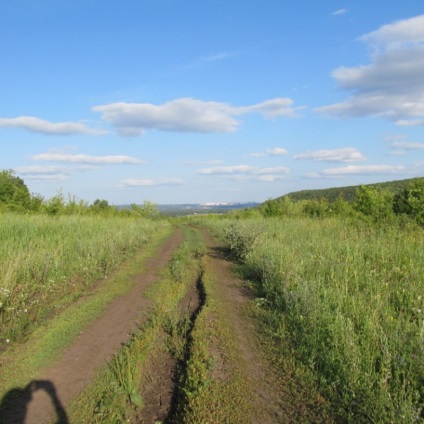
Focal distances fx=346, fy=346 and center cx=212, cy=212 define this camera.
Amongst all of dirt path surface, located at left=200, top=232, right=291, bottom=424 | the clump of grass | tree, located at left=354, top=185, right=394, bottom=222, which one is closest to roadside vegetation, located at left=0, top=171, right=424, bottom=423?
the clump of grass

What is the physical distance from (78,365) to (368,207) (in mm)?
28964

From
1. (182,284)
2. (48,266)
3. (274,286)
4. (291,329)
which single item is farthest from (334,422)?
(48,266)

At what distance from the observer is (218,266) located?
1257 centimetres

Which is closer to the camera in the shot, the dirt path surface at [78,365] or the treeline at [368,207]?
the dirt path surface at [78,365]

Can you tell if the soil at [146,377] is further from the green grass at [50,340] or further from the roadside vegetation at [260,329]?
the green grass at [50,340]

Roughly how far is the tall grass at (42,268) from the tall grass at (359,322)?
4863 millimetres

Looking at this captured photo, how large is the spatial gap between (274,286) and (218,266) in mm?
4439

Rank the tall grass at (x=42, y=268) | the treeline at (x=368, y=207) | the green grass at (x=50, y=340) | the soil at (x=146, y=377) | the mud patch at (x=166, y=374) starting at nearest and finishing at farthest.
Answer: the soil at (x=146, y=377) → the mud patch at (x=166, y=374) → the green grass at (x=50, y=340) → the tall grass at (x=42, y=268) → the treeline at (x=368, y=207)

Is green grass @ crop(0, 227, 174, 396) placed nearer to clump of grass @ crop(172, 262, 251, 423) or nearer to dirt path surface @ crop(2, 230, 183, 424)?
dirt path surface @ crop(2, 230, 183, 424)

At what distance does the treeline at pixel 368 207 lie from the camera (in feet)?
64.2

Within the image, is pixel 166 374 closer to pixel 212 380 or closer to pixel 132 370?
pixel 132 370

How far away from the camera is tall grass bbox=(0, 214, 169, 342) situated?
7.02 m

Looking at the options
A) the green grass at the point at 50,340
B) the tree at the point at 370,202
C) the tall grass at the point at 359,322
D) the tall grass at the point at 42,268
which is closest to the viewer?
the tall grass at the point at 359,322

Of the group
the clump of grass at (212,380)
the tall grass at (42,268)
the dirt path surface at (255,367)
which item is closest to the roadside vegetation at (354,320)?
the dirt path surface at (255,367)
